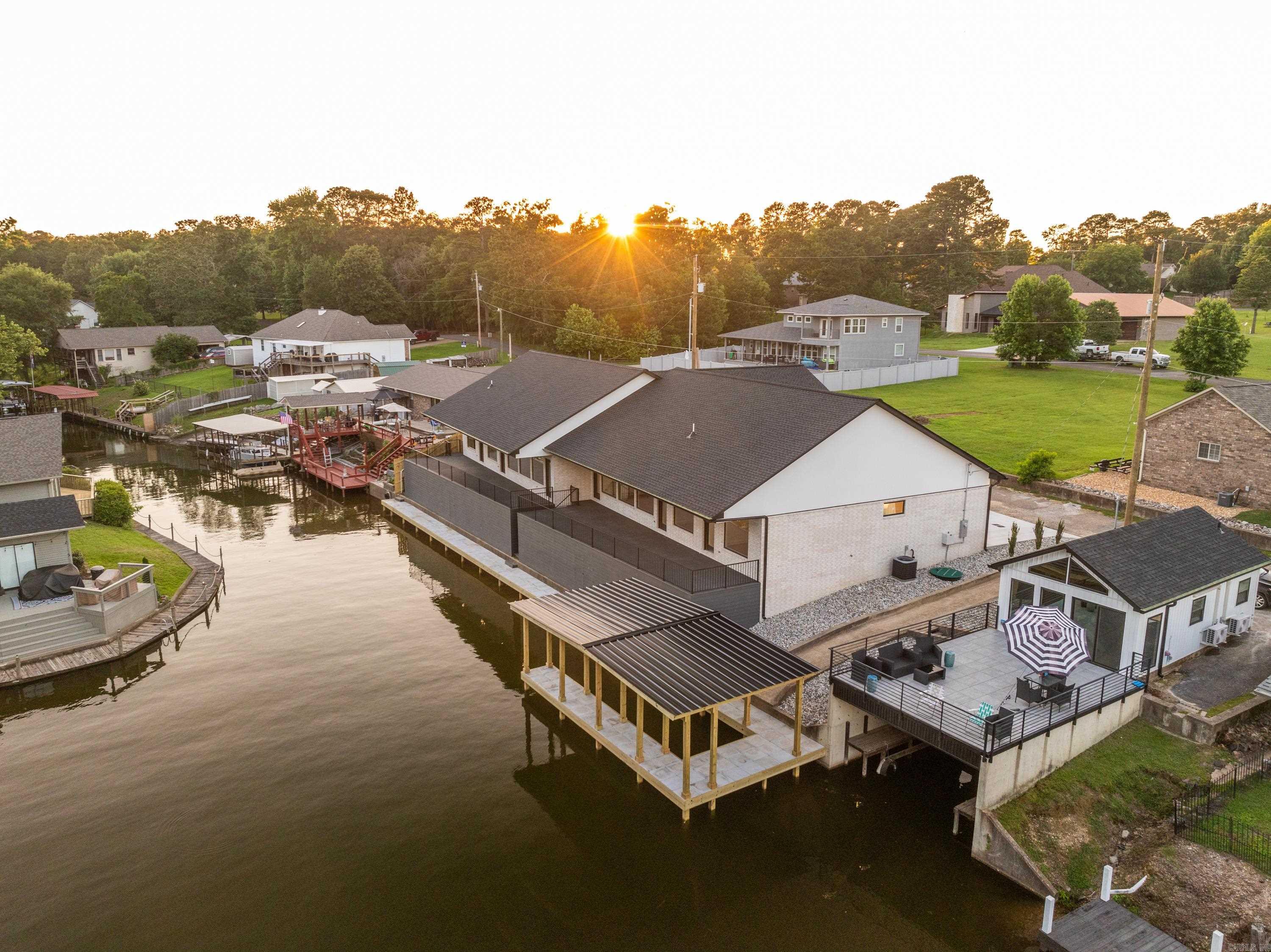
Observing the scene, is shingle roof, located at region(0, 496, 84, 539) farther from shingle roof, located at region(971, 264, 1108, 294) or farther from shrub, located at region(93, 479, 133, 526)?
shingle roof, located at region(971, 264, 1108, 294)

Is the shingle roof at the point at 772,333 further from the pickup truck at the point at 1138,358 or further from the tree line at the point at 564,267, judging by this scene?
the pickup truck at the point at 1138,358

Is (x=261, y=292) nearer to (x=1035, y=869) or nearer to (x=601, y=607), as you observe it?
(x=601, y=607)

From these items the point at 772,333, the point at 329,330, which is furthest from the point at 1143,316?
the point at 329,330

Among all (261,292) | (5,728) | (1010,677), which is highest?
(261,292)

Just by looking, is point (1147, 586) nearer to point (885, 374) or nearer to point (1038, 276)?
point (885, 374)

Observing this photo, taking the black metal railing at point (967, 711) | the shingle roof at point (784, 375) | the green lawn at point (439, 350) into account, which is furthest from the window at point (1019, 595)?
the green lawn at point (439, 350)

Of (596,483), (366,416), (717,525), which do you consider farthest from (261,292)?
(717,525)
